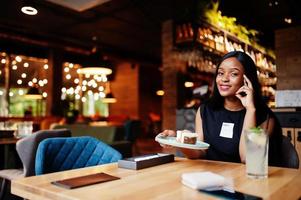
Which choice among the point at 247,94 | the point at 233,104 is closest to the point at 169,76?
the point at 233,104

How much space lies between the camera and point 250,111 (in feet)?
4.98

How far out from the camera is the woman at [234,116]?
156cm

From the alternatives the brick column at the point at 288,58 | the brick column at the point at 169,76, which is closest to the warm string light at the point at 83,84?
A: the brick column at the point at 169,76

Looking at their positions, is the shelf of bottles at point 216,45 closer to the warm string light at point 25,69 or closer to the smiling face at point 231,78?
the smiling face at point 231,78

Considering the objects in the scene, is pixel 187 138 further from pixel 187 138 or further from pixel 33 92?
pixel 33 92

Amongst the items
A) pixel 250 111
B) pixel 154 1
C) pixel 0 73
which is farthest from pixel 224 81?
pixel 0 73

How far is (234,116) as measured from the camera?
1.78 m

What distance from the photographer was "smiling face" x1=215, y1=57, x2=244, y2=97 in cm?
170

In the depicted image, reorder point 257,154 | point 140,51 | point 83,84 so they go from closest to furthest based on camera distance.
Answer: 1. point 257,154
2. point 140,51
3. point 83,84

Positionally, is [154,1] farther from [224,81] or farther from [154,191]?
[154,191]

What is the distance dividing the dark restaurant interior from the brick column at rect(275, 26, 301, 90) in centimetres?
1

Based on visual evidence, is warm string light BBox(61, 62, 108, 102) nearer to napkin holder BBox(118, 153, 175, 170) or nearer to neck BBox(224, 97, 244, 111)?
neck BBox(224, 97, 244, 111)

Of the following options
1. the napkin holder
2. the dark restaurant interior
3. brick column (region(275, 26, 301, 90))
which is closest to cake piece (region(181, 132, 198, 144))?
the napkin holder

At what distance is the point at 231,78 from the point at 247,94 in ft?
0.63
